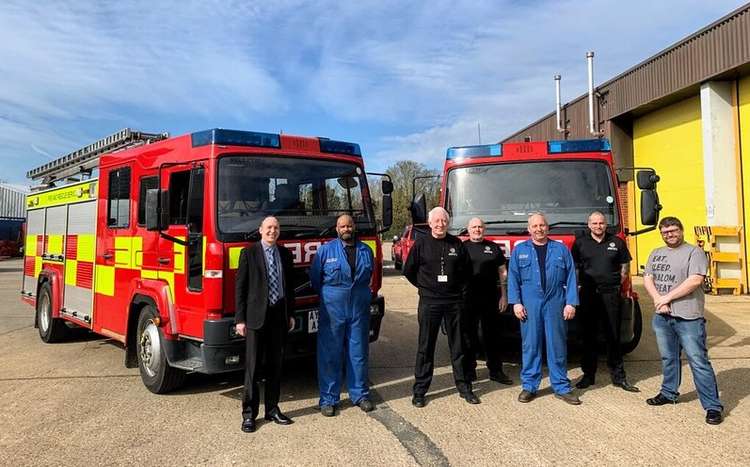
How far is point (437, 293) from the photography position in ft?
15.8

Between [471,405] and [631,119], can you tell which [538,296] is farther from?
[631,119]

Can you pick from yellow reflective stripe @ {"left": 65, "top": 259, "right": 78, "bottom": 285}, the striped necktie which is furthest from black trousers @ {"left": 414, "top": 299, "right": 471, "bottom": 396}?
yellow reflective stripe @ {"left": 65, "top": 259, "right": 78, "bottom": 285}

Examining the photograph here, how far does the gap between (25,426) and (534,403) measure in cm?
445

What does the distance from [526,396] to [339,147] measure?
10.3 ft

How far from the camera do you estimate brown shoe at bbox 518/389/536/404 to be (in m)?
4.85

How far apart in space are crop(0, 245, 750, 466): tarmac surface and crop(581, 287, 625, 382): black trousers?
0.26 m

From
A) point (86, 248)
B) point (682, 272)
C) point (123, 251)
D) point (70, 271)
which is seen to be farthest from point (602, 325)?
point (70, 271)

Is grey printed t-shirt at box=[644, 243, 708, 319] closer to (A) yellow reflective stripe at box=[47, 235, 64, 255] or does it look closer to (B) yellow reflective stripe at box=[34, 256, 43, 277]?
(A) yellow reflective stripe at box=[47, 235, 64, 255]

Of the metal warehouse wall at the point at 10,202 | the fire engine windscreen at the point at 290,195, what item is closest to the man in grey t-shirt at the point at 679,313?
the fire engine windscreen at the point at 290,195

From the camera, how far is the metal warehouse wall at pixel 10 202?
41875 millimetres

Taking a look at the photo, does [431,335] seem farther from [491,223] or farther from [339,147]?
[339,147]

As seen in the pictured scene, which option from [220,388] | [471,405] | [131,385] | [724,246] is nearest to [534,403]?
[471,405]

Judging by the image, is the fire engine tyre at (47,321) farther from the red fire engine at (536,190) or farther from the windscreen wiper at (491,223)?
the windscreen wiper at (491,223)

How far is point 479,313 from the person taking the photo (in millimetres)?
5496
